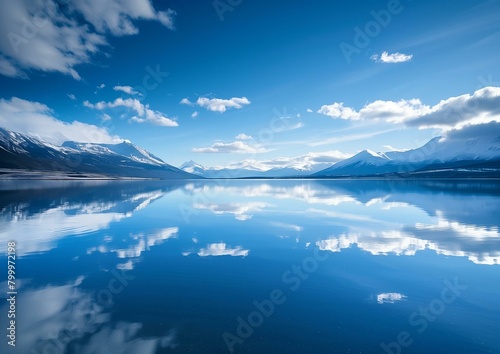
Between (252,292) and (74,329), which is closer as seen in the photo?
(74,329)

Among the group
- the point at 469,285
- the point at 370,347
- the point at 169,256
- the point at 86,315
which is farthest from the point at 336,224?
the point at 86,315

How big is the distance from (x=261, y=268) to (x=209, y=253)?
4.59m

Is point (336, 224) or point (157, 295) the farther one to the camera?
point (336, 224)

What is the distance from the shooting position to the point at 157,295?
11.6 meters

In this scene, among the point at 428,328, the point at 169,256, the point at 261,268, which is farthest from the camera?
the point at 169,256

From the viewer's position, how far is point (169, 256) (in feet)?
56.6

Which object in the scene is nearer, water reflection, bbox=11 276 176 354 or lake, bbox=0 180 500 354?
water reflection, bbox=11 276 176 354

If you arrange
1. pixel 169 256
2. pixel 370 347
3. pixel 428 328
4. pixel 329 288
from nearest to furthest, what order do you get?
1. pixel 370 347
2. pixel 428 328
3. pixel 329 288
4. pixel 169 256

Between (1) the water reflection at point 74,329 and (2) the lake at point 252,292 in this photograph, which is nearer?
(1) the water reflection at point 74,329

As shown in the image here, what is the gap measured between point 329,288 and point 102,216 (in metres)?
29.3

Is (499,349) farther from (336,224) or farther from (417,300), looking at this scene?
(336,224)

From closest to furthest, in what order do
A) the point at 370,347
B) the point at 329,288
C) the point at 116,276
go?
the point at 370,347, the point at 329,288, the point at 116,276

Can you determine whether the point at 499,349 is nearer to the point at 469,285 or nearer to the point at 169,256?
the point at 469,285

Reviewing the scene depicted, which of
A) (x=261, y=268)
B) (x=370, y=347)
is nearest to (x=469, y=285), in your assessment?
(x=370, y=347)
